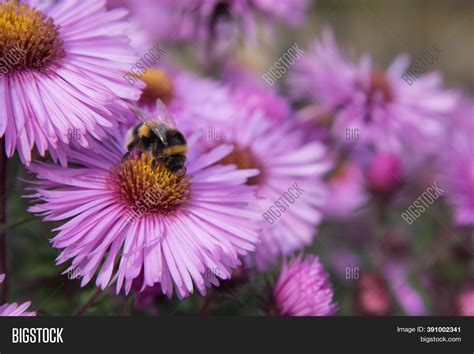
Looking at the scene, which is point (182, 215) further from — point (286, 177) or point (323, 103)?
point (323, 103)

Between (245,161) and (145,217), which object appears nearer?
(145,217)

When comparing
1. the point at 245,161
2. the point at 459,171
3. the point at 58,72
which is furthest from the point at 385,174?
the point at 58,72

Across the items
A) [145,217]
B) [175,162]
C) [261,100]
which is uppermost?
[261,100]

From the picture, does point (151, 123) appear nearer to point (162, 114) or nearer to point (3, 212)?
point (162, 114)

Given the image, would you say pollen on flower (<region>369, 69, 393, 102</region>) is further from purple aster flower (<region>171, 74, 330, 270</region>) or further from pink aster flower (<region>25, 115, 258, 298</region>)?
pink aster flower (<region>25, 115, 258, 298</region>)

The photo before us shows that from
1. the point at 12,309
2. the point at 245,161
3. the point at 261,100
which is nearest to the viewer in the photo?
the point at 12,309

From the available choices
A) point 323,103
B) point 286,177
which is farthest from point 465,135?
point 286,177

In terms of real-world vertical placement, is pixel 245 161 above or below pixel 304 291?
above
